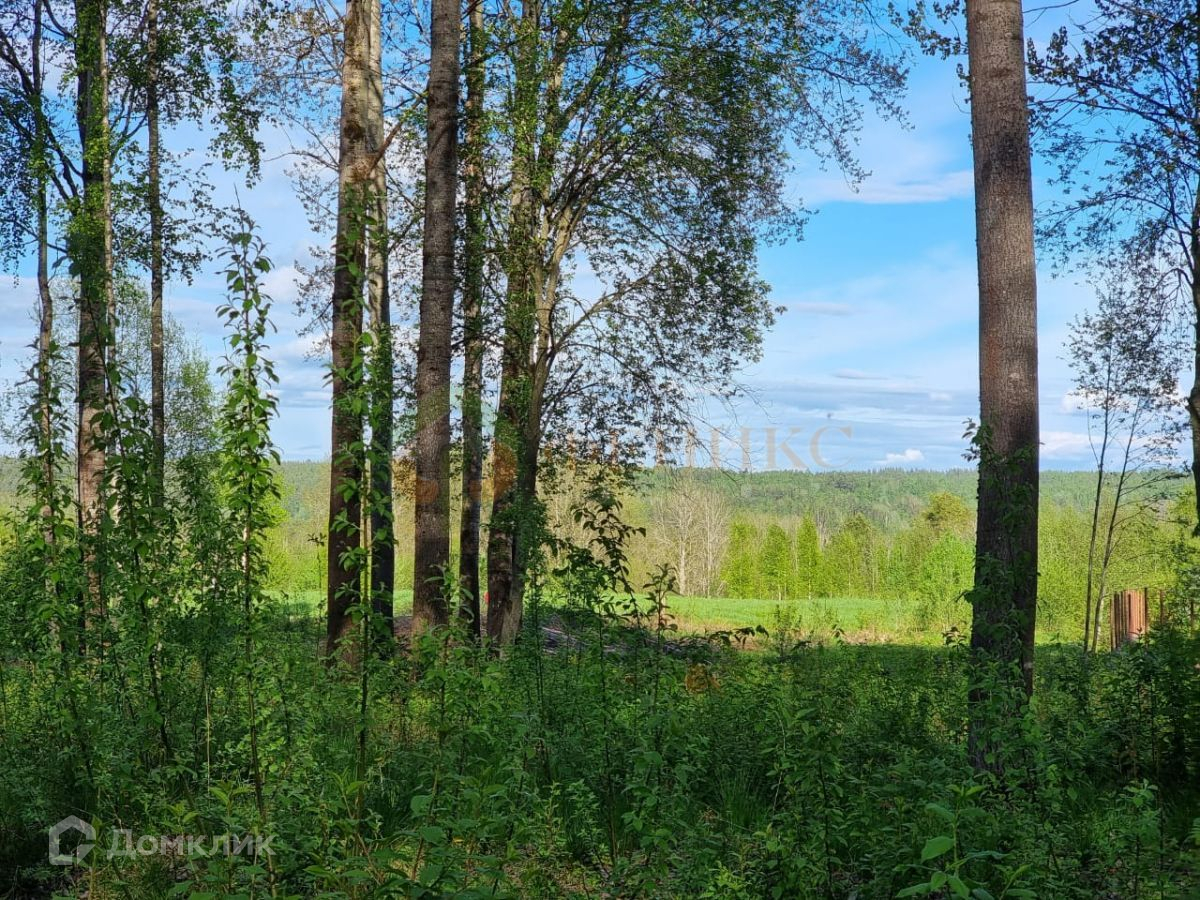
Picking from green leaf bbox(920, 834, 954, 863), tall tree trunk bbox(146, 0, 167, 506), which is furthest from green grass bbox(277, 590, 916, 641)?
green leaf bbox(920, 834, 954, 863)

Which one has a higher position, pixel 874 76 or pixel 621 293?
pixel 874 76

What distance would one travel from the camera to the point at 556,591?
797 centimetres

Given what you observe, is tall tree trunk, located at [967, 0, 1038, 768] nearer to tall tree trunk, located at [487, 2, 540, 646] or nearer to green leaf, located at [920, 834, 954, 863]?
green leaf, located at [920, 834, 954, 863]

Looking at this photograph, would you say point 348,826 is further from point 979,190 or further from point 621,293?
point 621,293

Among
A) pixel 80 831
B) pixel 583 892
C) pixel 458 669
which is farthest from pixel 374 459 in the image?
pixel 80 831

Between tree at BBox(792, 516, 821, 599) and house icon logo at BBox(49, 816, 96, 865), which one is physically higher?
house icon logo at BBox(49, 816, 96, 865)

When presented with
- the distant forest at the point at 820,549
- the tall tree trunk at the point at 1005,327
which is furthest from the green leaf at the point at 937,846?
the distant forest at the point at 820,549

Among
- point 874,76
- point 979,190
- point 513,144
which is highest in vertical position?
point 874,76

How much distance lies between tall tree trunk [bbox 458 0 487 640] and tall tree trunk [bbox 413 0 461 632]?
1.55 metres

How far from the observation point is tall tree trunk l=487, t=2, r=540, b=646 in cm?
1236

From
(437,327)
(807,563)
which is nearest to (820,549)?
(807,563)

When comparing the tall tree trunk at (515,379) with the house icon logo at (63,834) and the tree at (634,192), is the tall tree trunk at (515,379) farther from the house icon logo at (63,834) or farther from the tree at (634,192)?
the house icon logo at (63,834)

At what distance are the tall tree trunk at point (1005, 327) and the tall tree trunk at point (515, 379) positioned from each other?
272 inches

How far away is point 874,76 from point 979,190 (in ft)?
23.8
